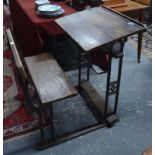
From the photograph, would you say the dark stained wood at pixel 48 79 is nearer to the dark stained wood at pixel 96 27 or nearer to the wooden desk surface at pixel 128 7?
the dark stained wood at pixel 96 27

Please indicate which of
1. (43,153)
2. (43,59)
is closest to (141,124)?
(43,153)

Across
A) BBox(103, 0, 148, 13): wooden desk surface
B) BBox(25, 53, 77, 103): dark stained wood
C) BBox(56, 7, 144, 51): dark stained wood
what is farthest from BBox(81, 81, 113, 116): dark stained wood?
BBox(103, 0, 148, 13): wooden desk surface

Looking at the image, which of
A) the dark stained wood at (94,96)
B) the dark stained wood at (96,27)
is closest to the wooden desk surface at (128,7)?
the dark stained wood at (96,27)

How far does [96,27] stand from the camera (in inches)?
69.4

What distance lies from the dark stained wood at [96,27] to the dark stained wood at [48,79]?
336 mm

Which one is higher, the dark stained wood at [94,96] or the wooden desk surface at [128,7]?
the wooden desk surface at [128,7]

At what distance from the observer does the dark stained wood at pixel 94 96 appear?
2093mm

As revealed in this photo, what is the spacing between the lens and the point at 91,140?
1.85m

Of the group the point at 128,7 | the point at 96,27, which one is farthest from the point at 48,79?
the point at 128,7

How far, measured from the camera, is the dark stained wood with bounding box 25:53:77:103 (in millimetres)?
1647

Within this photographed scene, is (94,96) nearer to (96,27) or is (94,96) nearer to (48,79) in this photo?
(48,79)

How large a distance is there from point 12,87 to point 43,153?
0.93m

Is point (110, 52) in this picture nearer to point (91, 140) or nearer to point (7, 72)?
point (91, 140)

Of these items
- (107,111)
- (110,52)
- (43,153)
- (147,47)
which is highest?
(110,52)
